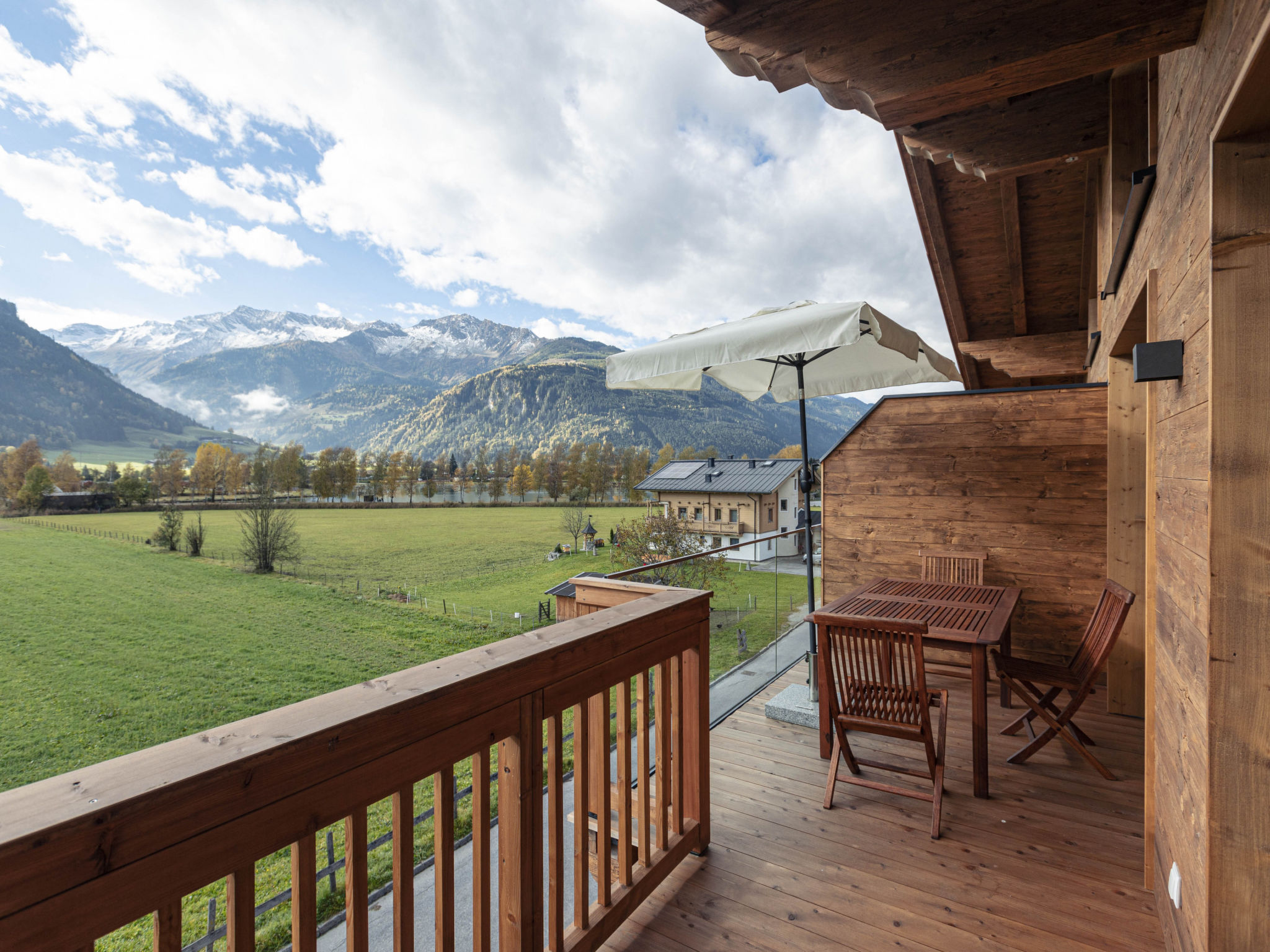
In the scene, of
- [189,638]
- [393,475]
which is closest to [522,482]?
[393,475]

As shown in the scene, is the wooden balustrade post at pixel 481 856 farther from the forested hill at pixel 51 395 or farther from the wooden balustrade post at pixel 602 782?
the forested hill at pixel 51 395

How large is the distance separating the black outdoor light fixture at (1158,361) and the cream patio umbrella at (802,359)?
120 centimetres

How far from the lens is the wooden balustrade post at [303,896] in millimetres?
1027

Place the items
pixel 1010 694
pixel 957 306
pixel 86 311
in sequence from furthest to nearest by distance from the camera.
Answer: pixel 86 311
pixel 957 306
pixel 1010 694

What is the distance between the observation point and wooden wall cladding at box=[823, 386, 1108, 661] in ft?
13.9

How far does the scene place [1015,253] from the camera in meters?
5.39

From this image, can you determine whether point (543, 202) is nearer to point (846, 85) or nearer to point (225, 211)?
point (225, 211)

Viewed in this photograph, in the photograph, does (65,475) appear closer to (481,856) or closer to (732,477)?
(732,477)

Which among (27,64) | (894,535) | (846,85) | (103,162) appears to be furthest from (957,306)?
(103,162)

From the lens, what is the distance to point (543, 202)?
236 feet

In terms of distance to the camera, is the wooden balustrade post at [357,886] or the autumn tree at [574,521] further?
the autumn tree at [574,521]

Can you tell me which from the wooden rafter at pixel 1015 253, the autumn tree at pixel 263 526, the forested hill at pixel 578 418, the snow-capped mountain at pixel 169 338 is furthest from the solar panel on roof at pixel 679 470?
the snow-capped mountain at pixel 169 338

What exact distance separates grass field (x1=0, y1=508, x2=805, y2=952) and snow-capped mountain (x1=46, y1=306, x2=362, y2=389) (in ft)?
117

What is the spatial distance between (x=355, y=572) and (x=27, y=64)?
33424 mm
